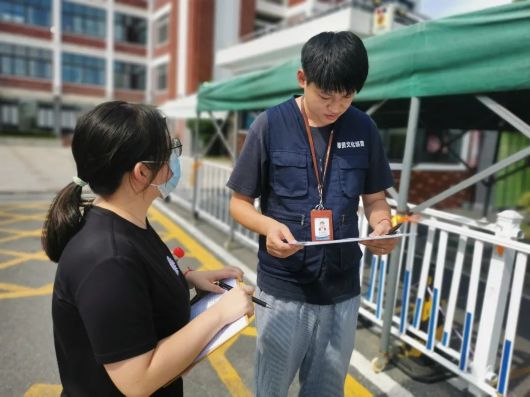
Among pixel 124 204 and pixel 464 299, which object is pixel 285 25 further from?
pixel 124 204

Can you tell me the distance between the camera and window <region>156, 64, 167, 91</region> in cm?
3070

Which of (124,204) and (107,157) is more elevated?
(107,157)

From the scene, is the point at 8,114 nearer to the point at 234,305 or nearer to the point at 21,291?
the point at 21,291

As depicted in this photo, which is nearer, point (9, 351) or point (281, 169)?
point (281, 169)

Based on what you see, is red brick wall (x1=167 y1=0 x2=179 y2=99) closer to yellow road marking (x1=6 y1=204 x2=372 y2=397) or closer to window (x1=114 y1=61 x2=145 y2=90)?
window (x1=114 y1=61 x2=145 y2=90)

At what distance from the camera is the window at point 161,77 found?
30.7 m

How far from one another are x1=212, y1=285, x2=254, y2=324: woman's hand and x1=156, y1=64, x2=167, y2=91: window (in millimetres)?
31654

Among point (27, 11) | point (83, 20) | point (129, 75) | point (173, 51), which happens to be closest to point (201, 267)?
point (173, 51)

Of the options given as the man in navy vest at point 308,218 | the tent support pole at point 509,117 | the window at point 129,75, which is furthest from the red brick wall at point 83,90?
the man in navy vest at point 308,218

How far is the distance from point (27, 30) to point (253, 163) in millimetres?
36726

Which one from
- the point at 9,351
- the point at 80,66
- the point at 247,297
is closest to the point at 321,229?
the point at 247,297

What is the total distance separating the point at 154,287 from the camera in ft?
3.55

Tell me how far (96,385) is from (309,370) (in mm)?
998

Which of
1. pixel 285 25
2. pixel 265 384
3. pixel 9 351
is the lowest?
pixel 9 351
